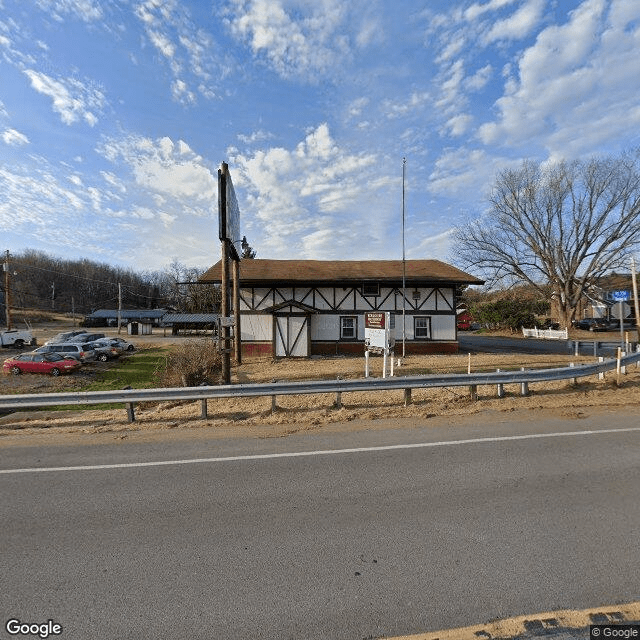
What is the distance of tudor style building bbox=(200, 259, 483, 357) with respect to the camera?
20.8m

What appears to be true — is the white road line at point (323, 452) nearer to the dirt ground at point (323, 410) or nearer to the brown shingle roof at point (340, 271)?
the dirt ground at point (323, 410)

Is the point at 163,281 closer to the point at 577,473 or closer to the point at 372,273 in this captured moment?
the point at 372,273

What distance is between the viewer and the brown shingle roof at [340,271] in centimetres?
2070

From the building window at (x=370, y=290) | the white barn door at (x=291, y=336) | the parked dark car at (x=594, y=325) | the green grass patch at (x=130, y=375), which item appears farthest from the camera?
the parked dark car at (x=594, y=325)

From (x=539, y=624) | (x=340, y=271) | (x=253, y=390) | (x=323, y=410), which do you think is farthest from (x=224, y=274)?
(x=340, y=271)

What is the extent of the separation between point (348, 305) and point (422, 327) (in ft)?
15.2

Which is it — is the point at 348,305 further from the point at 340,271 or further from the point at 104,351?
the point at 104,351

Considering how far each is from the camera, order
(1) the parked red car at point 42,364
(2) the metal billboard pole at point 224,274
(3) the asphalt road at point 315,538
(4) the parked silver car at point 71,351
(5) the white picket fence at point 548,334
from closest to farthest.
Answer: (3) the asphalt road at point 315,538 → (2) the metal billboard pole at point 224,274 → (1) the parked red car at point 42,364 → (4) the parked silver car at point 71,351 → (5) the white picket fence at point 548,334

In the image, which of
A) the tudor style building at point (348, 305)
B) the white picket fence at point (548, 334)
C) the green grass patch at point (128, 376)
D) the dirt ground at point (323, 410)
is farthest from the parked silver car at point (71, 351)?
the white picket fence at point (548, 334)

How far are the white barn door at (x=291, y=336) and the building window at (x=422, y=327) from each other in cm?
659

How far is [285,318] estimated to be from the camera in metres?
20.3

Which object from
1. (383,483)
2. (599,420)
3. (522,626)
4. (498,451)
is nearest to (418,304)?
(599,420)

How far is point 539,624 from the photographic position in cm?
243

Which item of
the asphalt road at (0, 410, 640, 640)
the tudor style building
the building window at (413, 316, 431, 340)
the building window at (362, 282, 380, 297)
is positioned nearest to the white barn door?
the tudor style building
